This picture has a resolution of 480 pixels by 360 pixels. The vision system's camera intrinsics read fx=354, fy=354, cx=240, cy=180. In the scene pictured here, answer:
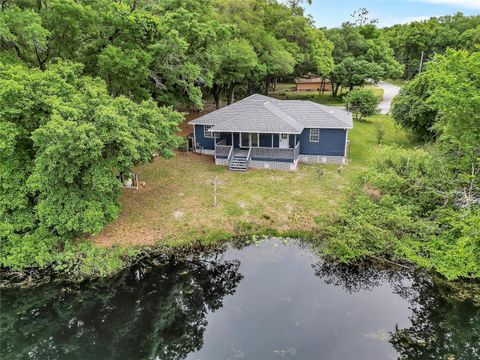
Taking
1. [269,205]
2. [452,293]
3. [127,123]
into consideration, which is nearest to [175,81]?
[127,123]

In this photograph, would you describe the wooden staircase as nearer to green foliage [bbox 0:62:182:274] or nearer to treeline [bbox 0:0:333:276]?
treeline [bbox 0:0:333:276]

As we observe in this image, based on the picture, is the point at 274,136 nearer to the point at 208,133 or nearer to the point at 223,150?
the point at 223,150

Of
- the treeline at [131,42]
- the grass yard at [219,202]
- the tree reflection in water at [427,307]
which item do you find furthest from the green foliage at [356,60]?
the tree reflection in water at [427,307]

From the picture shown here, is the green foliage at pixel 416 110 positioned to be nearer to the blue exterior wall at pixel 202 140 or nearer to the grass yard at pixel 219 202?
the grass yard at pixel 219 202

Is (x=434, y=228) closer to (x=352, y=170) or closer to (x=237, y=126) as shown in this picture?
(x=352, y=170)

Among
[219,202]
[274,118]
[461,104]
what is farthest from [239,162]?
[461,104]

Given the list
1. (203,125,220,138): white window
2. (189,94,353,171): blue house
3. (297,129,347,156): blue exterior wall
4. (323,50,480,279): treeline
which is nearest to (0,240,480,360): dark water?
(323,50,480,279): treeline

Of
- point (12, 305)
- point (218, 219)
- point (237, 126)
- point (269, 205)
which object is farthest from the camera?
point (237, 126)
